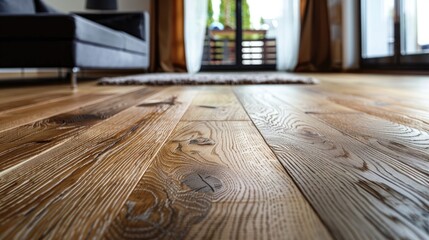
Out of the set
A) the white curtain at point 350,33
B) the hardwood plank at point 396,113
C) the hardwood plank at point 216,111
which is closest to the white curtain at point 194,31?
the white curtain at point 350,33

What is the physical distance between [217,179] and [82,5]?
5.37 metres

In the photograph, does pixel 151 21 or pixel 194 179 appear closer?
pixel 194 179

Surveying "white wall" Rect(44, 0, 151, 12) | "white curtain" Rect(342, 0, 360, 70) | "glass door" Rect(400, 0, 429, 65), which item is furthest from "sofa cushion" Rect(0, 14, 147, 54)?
"white wall" Rect(44, 0, 151, 12)

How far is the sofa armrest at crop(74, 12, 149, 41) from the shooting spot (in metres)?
4.13

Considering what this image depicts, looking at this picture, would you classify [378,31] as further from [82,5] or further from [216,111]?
[216,111]

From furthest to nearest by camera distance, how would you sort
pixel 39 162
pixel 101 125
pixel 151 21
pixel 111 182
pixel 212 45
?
pixel 212 45
pixel 151 21
pixel 101 125
pixel 39 162
pixel 111 182

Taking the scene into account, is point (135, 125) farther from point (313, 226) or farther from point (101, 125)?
point (313, 226)

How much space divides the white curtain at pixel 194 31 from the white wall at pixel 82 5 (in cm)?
59

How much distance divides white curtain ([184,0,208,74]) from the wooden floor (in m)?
4.26

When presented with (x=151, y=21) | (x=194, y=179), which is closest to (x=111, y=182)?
(x=194, y=179)

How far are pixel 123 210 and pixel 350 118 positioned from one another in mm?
717

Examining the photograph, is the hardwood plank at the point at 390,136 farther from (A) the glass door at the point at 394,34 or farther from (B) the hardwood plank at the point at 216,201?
(A) the glass door at the point at 394,34

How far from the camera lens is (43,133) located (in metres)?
0.85

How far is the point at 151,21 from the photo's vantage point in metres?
5.25
